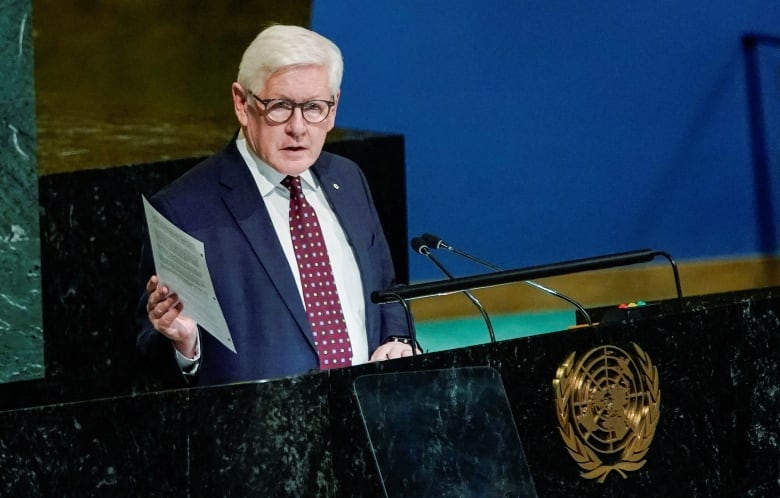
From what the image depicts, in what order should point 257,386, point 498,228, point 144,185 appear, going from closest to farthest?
point 257,386
point 144,185
point 498,228

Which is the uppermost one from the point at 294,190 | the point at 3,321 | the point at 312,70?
the point at 312,70

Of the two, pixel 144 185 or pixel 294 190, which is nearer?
pixel 294 190

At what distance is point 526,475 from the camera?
8.59ft

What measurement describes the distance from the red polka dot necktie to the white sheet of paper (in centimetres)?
74

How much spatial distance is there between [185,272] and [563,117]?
3.01 meters

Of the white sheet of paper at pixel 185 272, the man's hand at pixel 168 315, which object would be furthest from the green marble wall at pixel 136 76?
the white sheet of paper at pixel 185 272

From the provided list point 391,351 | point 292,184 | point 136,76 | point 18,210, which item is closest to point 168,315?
point 391,351

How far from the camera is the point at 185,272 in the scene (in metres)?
2.53

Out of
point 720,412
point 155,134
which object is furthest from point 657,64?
point 720,412

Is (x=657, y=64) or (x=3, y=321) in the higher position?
(x=657, y=64)

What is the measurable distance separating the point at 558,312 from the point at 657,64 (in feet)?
3.82

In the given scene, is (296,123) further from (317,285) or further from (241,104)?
(317,285)

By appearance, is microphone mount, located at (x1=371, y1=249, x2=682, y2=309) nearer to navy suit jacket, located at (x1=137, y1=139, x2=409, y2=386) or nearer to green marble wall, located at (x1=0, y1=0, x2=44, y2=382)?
navy suit jacket, located at (x1=137, y1=139, x2=409, y2=386)

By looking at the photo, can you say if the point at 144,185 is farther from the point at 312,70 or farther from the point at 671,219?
the point at 671,219
